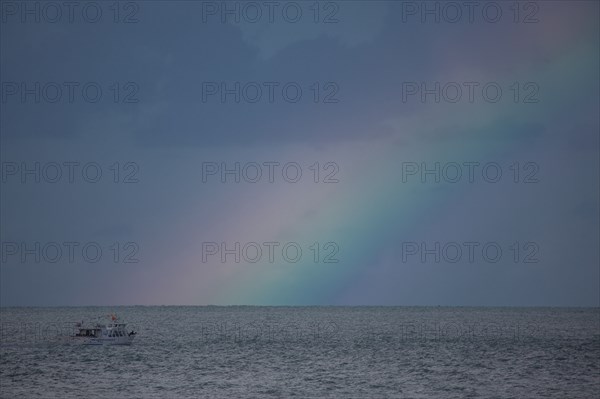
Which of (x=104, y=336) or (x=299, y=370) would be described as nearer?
(x=299, y=370)

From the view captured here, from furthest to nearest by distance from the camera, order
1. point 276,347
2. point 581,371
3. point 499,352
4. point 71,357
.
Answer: point 276,347 < point 499,352 < point 71,357 < point 581,371

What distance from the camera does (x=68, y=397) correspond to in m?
54.3

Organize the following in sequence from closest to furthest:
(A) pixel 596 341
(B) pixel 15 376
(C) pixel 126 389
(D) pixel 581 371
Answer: (C) pixel 126 389 < (B) pixel 15 376 < (D) pixel 581 371 < (A) pixel 596 341

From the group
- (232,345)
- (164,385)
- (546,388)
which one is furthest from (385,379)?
(232,345)

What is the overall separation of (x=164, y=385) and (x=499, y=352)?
44465mm

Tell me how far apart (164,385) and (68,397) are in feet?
27.6

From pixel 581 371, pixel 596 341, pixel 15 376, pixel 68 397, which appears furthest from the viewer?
pixel 596 341

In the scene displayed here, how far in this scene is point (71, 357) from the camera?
8269 cm

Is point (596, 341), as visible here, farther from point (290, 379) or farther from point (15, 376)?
point (15, 376)

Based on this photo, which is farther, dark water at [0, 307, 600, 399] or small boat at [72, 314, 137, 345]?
small boat at [72, 314, 137, 345]

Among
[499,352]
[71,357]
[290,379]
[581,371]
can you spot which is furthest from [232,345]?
[581,371]

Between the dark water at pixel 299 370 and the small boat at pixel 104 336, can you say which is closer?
the dark water at pixel 299 370

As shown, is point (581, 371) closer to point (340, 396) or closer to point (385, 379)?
point (385, 379)

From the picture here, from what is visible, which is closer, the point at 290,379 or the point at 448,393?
the point at 448,393
